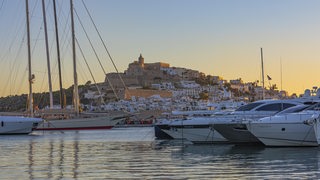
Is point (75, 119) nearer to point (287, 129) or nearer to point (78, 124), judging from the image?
point (78, 124)

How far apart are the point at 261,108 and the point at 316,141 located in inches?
233

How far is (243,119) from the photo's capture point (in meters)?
29.0

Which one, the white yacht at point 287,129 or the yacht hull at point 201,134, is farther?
the yacht hull at point 201,134

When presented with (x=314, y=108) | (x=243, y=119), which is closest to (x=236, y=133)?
(x=243, y=119)

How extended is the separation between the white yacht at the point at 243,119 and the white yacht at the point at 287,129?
1.10m

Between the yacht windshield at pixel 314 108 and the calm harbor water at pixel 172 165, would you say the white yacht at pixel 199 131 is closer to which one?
the calm harbor water at pixel 172 165

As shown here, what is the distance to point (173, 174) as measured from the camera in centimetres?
1712

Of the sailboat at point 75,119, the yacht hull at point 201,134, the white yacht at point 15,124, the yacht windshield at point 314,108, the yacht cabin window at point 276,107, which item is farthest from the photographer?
the sailboat at point 75,119

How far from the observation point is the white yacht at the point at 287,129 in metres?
26.2

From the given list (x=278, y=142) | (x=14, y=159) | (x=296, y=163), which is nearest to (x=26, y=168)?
(x=14, y=159)

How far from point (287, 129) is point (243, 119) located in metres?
3.03

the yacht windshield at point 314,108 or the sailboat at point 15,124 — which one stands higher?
the yacht windshield at point 314,108

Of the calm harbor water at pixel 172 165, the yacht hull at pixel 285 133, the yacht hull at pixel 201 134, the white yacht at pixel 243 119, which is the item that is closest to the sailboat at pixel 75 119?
the yacht hull at pixel 201 134

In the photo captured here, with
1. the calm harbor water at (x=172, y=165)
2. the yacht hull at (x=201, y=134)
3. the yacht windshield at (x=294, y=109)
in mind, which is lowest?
the calm harbor water at (x=172, y=165)
